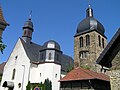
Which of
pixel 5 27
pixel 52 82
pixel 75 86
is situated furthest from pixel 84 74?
pixel 5 27

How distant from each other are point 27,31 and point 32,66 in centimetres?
996

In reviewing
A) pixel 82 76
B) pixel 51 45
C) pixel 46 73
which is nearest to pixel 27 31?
pixel 51 45

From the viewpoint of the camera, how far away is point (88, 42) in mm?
35312

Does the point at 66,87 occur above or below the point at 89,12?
below

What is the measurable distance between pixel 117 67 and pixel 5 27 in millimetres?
7095

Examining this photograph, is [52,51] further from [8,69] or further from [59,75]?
[8,69]

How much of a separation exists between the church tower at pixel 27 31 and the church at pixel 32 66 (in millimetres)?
2315

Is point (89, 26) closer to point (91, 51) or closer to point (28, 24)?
point (91, 51)

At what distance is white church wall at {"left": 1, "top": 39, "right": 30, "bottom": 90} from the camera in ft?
96.9

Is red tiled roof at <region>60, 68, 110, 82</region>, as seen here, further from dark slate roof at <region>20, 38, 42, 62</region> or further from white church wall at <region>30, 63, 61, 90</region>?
dark slate roof at <region>20, 38, 42, 62</region>

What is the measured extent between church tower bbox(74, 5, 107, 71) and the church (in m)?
4.19

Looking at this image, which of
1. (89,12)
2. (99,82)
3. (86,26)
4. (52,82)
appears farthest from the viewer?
(89,12)

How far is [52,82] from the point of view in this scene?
1096 inches

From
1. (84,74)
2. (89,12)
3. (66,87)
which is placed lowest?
(66,87)
